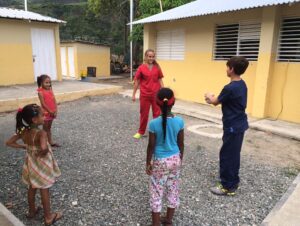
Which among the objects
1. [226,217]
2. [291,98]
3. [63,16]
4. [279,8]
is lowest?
[226,217]

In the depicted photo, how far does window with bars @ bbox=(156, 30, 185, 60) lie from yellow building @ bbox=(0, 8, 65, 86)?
4.69 metres

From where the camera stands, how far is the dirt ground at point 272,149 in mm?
4621

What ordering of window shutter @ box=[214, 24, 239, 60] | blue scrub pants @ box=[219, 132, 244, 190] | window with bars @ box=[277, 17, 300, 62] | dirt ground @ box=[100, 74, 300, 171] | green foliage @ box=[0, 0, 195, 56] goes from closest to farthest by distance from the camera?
1. blue scrub pants @ box=[219, 132, 244, 190]
2. dirt ground @ box=[100, 74, 300, 171]
3. window with bars @ box=[277, 17, 300, 62]
4. window shutter @ box=[214, 24, 239, 60]
5. green foliage @ box=[0, 0, 195, 56]

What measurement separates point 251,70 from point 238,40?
3.27 ft

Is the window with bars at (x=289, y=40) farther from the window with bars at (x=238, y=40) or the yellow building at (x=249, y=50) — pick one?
the window with bars at (x=238, y=40)

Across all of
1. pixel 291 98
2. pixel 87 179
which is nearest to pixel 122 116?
pixel 87 179

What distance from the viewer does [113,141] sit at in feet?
17.6

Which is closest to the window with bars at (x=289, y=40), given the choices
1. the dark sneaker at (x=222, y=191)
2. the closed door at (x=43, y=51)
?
the dark sneaker at (x=222, y=191)

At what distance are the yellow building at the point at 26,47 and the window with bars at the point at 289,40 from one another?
9.03 meters

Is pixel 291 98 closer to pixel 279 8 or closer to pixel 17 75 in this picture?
pixel 279 8

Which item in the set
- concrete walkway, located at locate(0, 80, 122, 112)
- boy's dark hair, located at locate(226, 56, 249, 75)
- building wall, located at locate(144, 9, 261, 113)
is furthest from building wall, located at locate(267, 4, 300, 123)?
concrete walkway, located at locate(0, 80, 122, 112)

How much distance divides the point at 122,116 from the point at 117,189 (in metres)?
4.06

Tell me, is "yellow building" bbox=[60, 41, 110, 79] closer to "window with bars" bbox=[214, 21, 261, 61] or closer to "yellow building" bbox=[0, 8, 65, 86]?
"yellow building" bbox=[0, 8, 65, 86]

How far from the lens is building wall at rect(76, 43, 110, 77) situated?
695 inches
